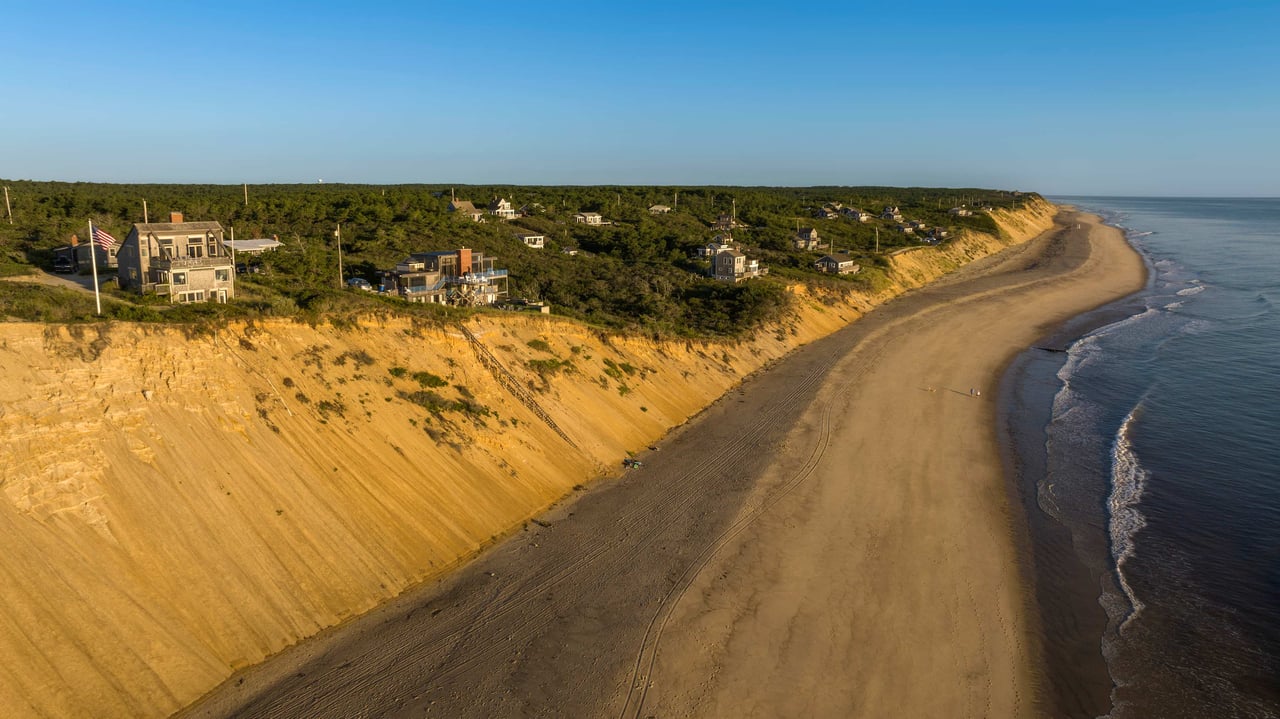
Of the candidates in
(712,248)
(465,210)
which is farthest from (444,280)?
(465,210)

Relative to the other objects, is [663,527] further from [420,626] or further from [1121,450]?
[1121,450]

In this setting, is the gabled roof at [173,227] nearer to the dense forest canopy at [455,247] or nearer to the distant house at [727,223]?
the dense forest canopy at [455,247]

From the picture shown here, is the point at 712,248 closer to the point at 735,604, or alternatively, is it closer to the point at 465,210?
the point at 465,210

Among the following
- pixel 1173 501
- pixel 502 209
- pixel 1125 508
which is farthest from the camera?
pixel 502 209

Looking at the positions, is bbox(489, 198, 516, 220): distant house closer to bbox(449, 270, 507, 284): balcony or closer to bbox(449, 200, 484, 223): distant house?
bbox(449, 200, 484, 223): distant house

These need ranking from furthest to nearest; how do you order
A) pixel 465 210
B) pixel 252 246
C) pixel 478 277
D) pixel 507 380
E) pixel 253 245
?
pixel 465 210, pixel 253 245, pixel 252 246, pixel 478 277, pixel 507 380

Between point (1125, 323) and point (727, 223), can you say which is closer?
point (1125, 323)

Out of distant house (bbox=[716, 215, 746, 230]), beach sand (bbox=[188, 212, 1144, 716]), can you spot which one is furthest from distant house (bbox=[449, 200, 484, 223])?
beach sand (bbox=[188, 212, 1144, 716])
